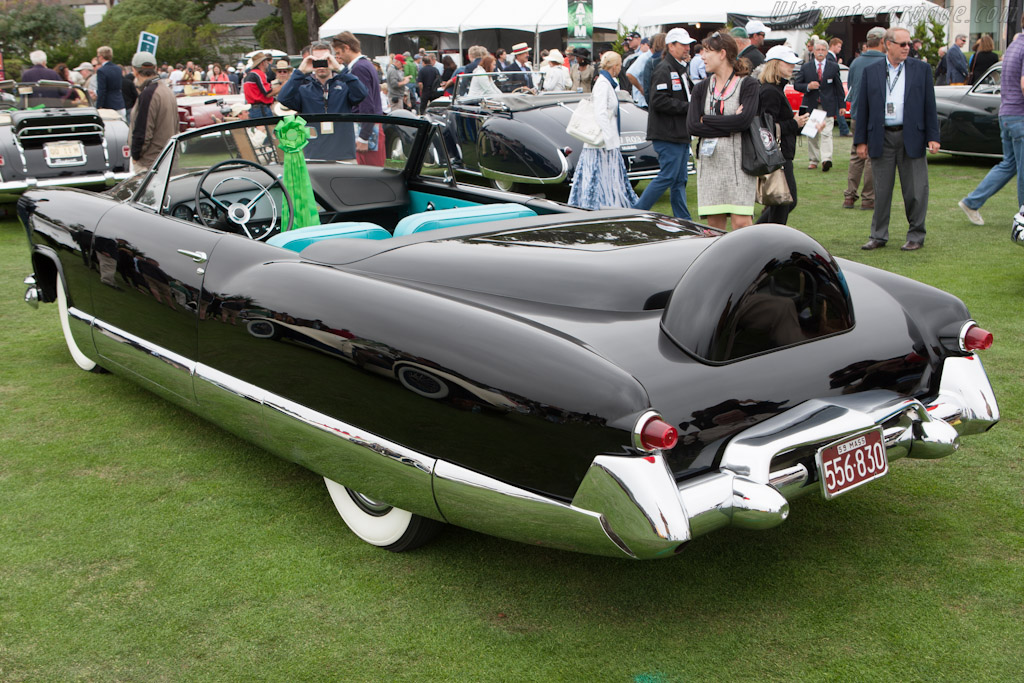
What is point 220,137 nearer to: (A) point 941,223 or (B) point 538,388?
(B) point 538,388

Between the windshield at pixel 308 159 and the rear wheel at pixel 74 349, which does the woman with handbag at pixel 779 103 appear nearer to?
the windshield at pixel 308 159

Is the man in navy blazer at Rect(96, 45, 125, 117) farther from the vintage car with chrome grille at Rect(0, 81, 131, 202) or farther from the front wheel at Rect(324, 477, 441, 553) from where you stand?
the front wheel at Rect(324, 477, 441, 553)

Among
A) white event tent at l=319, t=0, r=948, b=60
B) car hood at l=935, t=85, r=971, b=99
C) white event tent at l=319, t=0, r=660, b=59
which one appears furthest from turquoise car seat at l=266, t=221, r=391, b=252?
white event tent at l=319, t=0, r=660, b=59

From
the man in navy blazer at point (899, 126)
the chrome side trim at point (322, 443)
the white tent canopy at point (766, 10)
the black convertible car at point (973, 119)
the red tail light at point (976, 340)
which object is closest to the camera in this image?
the chrome side trim at point (322, 443)

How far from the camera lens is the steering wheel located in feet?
13.0

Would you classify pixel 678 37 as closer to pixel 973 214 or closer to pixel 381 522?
pixel 973 214

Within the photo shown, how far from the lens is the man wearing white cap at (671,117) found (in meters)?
7.12

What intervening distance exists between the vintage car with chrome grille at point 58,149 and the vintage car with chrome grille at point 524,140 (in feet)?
11.4

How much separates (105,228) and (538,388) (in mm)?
2543

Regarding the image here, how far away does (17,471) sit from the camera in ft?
11.9

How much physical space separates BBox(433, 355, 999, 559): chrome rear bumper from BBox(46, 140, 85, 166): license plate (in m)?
8.21

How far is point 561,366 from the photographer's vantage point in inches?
90.0

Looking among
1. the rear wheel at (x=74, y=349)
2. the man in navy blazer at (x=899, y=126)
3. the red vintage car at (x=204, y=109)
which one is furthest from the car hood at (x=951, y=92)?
the red vintage car at (x=204, y=109)

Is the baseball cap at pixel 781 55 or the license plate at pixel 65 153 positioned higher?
the baseball cap at pixel 781 55
